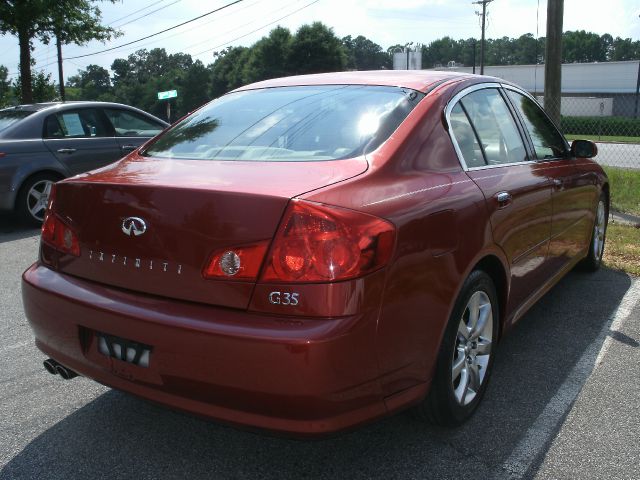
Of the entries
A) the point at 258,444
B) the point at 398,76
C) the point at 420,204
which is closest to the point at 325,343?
the point at 420,204

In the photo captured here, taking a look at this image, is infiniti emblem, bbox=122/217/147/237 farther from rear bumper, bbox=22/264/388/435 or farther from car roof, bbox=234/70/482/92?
car roof, bbox=234/70/482/92

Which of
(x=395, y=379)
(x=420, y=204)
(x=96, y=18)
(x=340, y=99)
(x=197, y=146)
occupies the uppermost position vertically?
(x=96, y=18)

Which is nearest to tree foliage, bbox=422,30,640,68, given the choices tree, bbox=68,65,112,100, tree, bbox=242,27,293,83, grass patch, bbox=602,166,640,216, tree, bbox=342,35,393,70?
tree, bbox=342,35,393,70

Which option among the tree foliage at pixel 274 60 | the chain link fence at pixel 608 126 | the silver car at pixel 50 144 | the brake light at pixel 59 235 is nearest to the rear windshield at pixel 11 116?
the silver car at pixel 50 144

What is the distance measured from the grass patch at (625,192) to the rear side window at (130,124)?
6.20 metres

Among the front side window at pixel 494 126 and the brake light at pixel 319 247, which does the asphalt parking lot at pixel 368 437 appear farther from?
the front side window at pixel 494 126

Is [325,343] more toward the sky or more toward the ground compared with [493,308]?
more toward the sky

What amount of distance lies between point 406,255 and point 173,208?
849mm

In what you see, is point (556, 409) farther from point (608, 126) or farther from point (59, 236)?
point (608, 126)

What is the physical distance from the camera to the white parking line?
2572 millimetres

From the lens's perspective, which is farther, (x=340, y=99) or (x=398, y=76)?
(x=398, y=76)

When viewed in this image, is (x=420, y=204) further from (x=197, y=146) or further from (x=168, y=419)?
(x=168, y=419)

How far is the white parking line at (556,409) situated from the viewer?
257cm

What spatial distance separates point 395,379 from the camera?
228 cm
